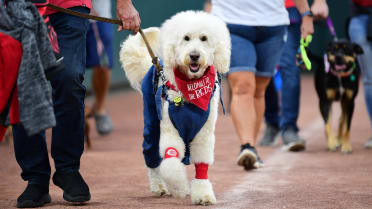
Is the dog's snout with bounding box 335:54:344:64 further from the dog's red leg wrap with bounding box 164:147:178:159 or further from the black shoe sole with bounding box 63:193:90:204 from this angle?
the black shoe sole with bounding box 63:193:90:204

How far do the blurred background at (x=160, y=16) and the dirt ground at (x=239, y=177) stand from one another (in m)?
7.52

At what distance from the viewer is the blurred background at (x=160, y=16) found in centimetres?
1728

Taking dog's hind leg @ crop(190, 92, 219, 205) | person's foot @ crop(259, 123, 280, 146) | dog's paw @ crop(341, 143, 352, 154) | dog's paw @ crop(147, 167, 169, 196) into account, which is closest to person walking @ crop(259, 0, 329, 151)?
person's foot @ crop(259, 123, 280, 146)

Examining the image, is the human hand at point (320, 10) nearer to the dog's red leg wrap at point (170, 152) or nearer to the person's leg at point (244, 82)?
the person's leg at point (244, 82)

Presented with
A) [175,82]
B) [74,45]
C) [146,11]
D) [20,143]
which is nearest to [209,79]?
[175,82]

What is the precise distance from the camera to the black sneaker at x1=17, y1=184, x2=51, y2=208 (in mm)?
4664

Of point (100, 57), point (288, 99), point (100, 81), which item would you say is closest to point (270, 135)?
point (288, 99)

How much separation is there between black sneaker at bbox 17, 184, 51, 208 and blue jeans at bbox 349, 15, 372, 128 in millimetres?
4631

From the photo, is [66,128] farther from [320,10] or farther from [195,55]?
[320,10]

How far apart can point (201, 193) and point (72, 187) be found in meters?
0.84

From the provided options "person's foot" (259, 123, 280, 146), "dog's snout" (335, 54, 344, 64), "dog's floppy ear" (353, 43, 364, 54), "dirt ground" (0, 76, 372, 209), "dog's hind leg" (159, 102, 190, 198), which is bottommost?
"person's foot" (259, 123, 280, 146)

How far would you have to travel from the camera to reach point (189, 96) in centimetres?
480

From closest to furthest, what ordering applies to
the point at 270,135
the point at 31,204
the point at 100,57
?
the point at 31,204
the point at 270,135
the point at 100,57

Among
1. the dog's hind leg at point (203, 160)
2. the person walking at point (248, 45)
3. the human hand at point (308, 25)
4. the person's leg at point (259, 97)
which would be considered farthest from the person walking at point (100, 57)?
the dog's hind leg at point (203, 160)
